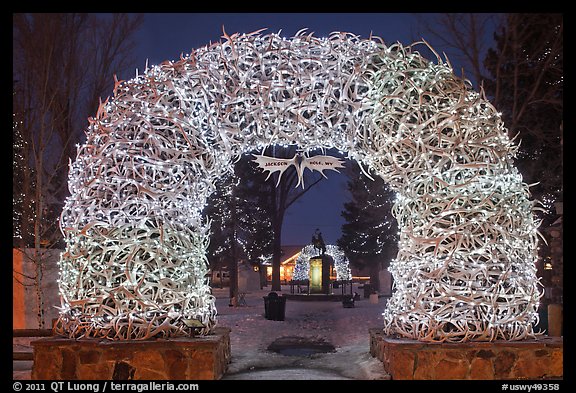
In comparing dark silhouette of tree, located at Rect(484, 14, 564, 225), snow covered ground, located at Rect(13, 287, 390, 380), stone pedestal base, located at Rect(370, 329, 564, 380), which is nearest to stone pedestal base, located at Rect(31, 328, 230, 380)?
snow covered ground, located at Rect(13, 287, 390, 380)

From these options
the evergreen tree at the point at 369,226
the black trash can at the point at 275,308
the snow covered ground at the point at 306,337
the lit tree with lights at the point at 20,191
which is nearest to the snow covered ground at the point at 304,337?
the snow covered ground at the point at 306,337

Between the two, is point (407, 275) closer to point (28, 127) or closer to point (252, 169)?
point (28, 127)

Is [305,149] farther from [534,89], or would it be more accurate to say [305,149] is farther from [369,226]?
[369,226]

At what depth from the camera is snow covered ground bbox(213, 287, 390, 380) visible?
7.76m

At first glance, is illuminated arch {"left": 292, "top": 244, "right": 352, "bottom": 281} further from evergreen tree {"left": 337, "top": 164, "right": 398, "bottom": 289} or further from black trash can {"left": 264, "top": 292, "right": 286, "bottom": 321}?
black trash can {"left": 264, "top": 292, "right": 286, "bottom": 321}

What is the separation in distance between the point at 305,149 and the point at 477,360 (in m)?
3.43

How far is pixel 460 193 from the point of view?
6918 mm

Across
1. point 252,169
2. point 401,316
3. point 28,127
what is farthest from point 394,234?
point 401,316

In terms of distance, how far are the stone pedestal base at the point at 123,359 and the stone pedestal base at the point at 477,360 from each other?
93.3 inches

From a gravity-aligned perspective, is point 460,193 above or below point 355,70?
below

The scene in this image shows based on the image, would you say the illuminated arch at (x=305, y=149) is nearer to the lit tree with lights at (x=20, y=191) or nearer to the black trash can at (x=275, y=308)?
the lit tree with lights at (x=20, y=191)

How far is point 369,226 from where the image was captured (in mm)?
29641

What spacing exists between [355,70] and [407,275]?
274cm

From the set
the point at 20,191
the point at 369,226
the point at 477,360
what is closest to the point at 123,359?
the point at 477,360
